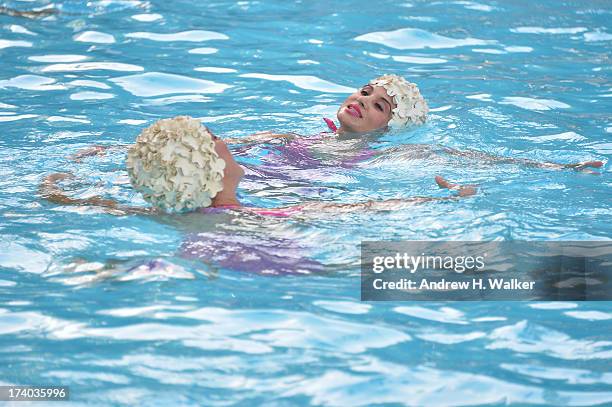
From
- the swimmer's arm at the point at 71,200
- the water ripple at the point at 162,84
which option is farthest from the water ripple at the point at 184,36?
the swimmer's arm at the point at 71,200

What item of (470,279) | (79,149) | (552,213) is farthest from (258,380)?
(79,149)

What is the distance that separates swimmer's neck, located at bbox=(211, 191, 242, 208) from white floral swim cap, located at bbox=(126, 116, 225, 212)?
0.13 meters

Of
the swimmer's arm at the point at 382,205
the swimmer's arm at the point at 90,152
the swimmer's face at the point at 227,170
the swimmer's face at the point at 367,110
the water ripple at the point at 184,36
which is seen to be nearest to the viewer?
the swimmer's face at the point at 227,170

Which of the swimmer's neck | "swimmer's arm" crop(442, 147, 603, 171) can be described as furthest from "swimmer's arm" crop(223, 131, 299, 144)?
the swimmer's neck

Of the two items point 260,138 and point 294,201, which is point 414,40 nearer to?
point 260,138

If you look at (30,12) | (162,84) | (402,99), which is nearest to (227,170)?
→ (402,99)

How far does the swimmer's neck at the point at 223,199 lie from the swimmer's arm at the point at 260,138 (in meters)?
2.07

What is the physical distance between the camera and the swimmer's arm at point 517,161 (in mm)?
7142

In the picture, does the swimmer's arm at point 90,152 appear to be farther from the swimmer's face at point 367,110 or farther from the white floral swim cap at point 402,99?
the white floral swim cap at point 402,99

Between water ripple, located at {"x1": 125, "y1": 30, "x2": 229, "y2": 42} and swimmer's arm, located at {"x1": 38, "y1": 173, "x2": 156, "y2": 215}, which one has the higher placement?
water ripple, located at {"x1": 125, "y1": 30, "x2": 229, "y2": 42}

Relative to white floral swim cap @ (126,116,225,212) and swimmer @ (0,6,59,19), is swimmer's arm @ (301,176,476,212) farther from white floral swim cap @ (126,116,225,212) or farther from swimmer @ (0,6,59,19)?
swimmer @ (0,6,59,19)

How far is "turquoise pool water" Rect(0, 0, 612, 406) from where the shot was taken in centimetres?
441

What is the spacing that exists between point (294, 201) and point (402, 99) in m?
2.04

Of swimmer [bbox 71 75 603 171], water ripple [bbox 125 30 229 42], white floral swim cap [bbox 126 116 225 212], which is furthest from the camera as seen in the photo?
water ripple [bbox 125 30 229 42]
